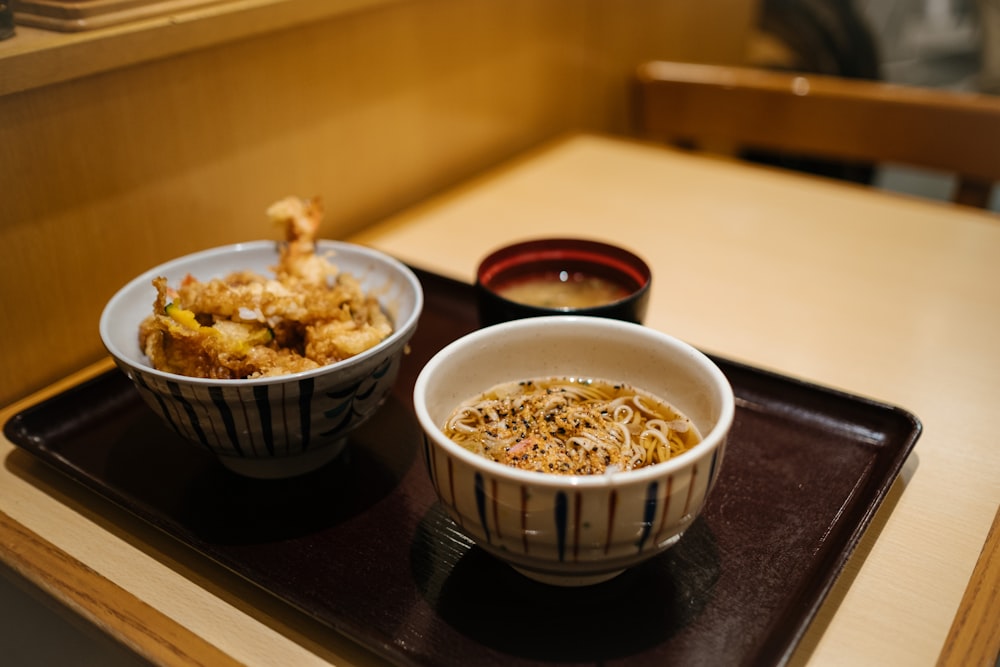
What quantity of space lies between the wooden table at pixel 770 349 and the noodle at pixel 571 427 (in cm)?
21

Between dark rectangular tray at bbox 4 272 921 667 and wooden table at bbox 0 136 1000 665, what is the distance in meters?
0.03

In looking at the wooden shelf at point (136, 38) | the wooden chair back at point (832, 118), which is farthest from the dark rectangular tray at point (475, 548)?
the wooden chair back at point (832, 118)

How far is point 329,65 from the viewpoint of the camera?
4.42ft

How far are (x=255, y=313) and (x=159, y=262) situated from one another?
0.41 meters

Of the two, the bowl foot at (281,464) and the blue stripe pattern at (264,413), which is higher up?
the blue stripe pattern at (264,413)

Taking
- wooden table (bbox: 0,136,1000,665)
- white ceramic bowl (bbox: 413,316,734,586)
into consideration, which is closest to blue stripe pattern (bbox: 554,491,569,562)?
white ceramic bowl (bbox: 413,316,734,586)

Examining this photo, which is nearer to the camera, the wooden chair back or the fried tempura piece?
the fried tempura piece

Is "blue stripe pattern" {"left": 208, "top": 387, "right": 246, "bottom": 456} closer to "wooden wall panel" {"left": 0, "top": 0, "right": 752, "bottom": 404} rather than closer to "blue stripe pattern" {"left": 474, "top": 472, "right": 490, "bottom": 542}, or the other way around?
"blue stripe pattern" {"left": 474, "top": 472, "right": 490, "bottom": 542}

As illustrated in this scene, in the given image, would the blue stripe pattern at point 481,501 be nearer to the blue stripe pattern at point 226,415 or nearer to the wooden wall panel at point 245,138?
the blue stripe pattern at point 226,415

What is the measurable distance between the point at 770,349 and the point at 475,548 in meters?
0.57

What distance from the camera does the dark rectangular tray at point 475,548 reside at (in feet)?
2.27

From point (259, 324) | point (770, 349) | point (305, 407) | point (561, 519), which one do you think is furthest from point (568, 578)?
point (770, 349)

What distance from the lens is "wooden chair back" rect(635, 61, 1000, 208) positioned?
1.74 meters

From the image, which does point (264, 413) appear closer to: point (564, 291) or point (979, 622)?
point (564, 291)
